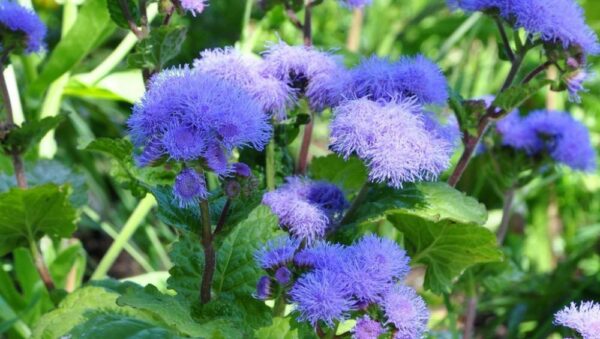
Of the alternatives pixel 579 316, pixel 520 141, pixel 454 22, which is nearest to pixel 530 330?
pixel 520 141

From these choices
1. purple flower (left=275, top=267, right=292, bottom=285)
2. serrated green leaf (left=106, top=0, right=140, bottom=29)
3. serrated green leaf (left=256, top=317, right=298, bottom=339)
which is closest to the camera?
purple flower (left=275, top=267, right=292, bottom=285)

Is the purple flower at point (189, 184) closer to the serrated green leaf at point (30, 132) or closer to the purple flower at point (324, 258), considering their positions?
the purple flower at point (324, 258)

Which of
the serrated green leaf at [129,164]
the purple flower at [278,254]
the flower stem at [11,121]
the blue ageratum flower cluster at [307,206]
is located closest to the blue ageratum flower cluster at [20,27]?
the flower stem at [11,121]

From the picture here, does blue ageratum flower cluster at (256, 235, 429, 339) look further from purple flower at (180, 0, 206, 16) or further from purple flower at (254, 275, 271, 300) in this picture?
purple flower at (180, 0, 206, 16)

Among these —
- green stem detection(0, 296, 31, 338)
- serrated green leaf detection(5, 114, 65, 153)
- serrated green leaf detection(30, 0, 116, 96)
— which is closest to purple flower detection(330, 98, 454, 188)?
serrated green leaf detection(5, 114, 65, 153)

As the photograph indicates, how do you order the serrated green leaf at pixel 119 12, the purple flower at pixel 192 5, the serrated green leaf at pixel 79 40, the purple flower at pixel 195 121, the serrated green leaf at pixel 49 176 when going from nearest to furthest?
the purple flower at pixel 195 121 → the purple flower at pixel 192 5 → the serrated green leaf at pixel 119 12 → the serrated green leaf at pixel 49 176 → the serrated green leaf at pixel 79 40

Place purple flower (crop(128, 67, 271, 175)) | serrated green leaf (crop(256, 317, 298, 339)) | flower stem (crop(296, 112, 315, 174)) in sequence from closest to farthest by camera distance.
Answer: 1. purple flower (crop(128, 67, 271, 175))
2. serrated green leaf (crop(256, 317, 298, 339))
3. flower stem (crop(296, 112, 315, 174))
